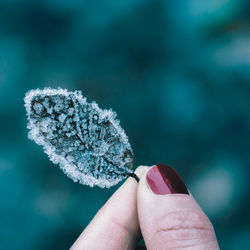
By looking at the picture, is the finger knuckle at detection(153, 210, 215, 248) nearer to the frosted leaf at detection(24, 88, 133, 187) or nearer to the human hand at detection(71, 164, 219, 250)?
the human hand at detection(71, 164, 219, 250)

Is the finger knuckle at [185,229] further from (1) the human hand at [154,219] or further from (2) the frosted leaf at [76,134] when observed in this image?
(2) the frosted leaf at [76,134]

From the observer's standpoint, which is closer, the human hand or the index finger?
the human hand

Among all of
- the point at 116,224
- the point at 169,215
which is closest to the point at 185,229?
the point at 169,215

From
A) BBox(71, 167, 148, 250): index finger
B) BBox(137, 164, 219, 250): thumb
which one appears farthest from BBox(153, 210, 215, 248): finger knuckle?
BBox(71, 167, 148, 250): index finger

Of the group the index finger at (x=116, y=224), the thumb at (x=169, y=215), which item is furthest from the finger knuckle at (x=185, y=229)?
the index finger at (x=116, y=224)

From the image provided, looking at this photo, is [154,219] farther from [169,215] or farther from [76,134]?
[76,134]

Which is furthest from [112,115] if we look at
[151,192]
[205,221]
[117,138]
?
[205,221]

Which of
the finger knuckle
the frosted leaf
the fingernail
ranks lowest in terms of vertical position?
the finger knuckle
